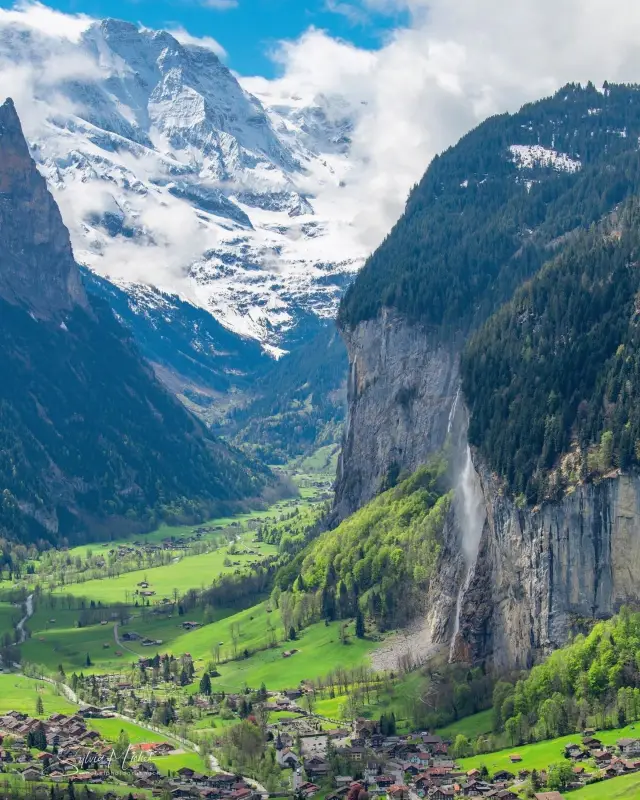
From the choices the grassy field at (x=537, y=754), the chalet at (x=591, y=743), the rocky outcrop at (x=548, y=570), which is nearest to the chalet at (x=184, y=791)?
the grassy field at (x=537, y=754)

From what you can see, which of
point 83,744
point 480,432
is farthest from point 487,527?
point 83,744

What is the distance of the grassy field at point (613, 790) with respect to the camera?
130288mm

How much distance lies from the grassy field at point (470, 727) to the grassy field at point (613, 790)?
2931 centimetres

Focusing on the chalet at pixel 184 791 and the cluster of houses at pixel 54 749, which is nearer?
the chalet at pixel 184 791

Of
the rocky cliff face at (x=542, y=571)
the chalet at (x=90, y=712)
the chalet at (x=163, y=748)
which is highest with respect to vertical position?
the rocky cliff face at (x=542, y=571)

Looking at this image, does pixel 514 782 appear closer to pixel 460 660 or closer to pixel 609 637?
pixel 609 637

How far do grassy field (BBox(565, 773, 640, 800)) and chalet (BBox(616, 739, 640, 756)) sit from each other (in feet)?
23.4

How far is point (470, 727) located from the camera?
167 metres

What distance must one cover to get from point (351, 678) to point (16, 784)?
56814 mm

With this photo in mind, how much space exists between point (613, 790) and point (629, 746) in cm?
1197

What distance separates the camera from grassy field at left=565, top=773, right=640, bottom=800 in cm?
13029

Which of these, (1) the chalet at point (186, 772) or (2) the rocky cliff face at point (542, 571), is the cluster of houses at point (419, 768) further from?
(2) the rocky cliff face at point (542, 571)

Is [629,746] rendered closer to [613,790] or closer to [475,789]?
[613,790]

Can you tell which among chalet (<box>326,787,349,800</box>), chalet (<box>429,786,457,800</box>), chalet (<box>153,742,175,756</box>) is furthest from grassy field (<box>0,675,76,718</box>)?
chalet (<box>429,786,457,800</box>)
